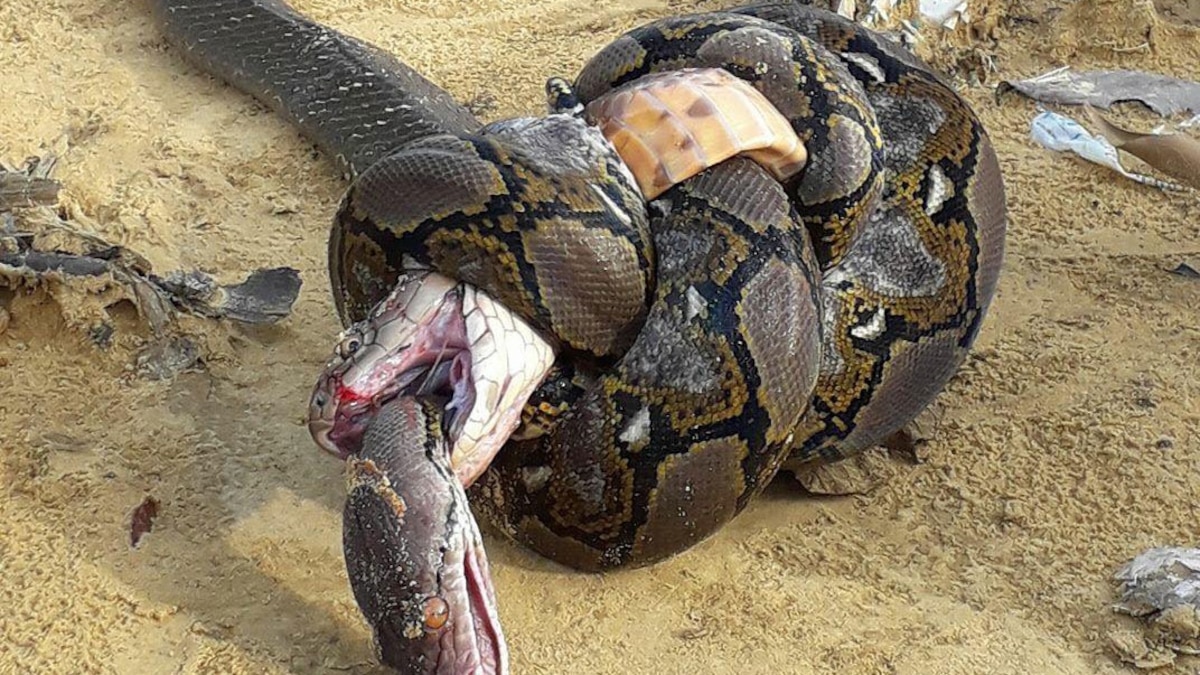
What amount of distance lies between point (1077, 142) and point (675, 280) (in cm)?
392

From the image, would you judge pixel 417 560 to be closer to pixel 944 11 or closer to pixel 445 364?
pixel 445 364

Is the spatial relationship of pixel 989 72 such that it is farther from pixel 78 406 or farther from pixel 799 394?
pixel 78 406

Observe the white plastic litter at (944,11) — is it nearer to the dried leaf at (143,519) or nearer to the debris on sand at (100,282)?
the debris on sand at (100,282)

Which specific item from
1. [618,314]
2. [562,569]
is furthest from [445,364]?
[562,569]

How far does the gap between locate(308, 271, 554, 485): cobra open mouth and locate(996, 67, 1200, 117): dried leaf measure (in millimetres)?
4698

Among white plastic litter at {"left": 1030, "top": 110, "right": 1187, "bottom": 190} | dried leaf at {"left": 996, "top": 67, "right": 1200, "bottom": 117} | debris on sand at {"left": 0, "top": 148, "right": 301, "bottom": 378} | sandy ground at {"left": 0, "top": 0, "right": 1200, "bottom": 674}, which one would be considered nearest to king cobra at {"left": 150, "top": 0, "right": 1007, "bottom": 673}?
sandy ground at {"left": 0, "top": 0, "right": 1200, "bottom": 674}

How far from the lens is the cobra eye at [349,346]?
369 centimetres

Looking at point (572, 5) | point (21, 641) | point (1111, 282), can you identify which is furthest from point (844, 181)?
point (572, 5)

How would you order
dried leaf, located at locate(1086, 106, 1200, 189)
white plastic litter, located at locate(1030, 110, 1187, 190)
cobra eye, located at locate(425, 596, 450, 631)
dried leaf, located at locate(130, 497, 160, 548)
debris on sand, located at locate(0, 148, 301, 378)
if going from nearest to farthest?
1. cobra eye, located at locate(425, 596, 450, 631)
2. dried leaf, located at locate(130, 497, 160, 548)
3. debris on sand, located at locate(0, 148, 301, 378)
4. dried leaf, located at locate(1086, 106, 1200, 189)
5. white plastic litter, located at locate(1030, 110, 1187, 190)

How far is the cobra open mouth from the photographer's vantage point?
361cm

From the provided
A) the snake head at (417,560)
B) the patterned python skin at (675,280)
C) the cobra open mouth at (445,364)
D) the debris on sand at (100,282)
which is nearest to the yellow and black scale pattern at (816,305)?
the patterned python skin at (675,280)

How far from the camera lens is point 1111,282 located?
19.2 ft

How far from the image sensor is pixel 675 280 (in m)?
3.83

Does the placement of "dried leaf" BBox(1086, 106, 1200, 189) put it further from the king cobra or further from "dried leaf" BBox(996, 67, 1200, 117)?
the king cobra
